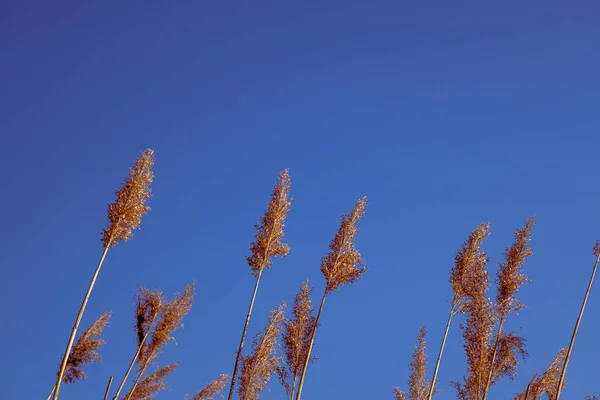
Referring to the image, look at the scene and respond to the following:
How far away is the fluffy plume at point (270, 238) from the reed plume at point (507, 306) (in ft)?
15.1

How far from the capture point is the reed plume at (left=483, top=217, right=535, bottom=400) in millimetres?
12039

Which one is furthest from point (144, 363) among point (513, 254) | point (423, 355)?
point (513, 254)

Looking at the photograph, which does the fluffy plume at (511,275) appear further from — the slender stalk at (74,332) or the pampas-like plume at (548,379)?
the slender stalk at (74,332)

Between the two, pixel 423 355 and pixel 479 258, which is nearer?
pixel 479 258

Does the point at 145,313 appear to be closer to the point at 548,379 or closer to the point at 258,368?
the point at 258,368

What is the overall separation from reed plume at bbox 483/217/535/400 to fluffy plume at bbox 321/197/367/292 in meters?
2.97

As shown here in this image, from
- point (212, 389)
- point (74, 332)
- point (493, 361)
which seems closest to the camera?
point (74, 332)

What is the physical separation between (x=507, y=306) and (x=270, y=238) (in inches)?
202

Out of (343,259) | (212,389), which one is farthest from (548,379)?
(212,389)

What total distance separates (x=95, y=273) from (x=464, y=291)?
24.1 ft

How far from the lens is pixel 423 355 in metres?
16.5

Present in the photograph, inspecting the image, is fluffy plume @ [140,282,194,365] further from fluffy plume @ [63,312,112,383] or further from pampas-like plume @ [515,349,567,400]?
pampas-like plume @ [515,349,567,400]

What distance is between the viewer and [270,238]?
13.9m

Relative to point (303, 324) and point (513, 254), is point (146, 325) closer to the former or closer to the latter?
point (303, 324)
